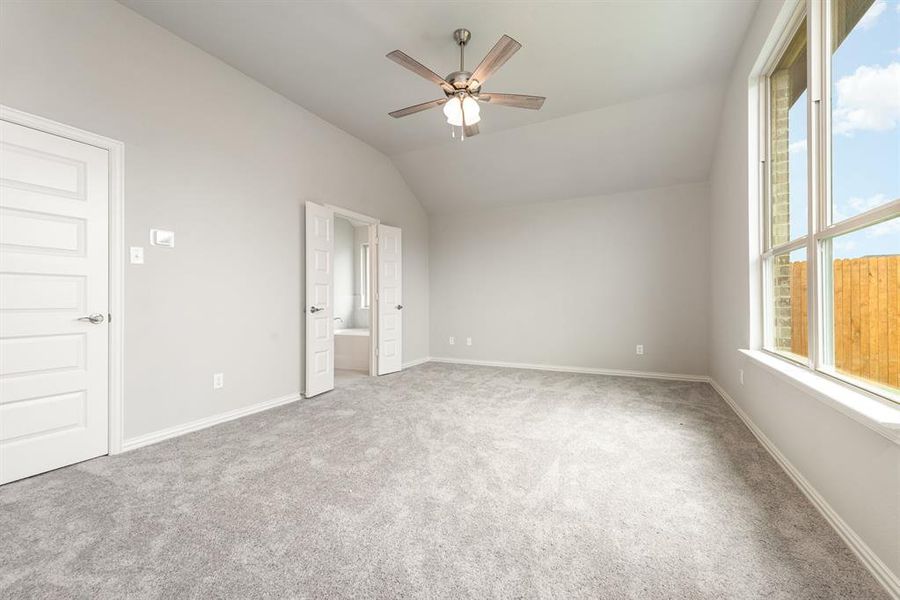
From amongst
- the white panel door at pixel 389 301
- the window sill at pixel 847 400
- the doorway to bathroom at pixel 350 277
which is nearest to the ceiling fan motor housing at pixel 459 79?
the white panel door at pixel 389 301

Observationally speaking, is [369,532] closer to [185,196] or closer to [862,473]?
[862,473]

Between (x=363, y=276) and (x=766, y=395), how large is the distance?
6.81 metres

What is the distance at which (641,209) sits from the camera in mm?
4891

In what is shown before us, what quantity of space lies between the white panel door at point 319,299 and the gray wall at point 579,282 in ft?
7.71

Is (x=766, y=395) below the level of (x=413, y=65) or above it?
below

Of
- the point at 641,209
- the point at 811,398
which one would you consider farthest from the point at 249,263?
the point at 641,209

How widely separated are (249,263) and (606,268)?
14.4ft

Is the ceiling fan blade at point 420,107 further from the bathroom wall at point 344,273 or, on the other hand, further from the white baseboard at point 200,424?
the bathroom wall at point 344,273

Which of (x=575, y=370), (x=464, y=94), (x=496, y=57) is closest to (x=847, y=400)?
(x=496, y=57)

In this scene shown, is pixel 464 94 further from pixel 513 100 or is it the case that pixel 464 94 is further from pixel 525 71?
pixel 525 71

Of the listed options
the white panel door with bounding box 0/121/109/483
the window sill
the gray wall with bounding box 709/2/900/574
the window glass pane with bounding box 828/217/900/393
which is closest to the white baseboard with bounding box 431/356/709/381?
the gray wall with bounding box 709/2/900/574

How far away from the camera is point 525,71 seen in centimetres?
326

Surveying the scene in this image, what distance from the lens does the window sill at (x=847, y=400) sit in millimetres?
1242

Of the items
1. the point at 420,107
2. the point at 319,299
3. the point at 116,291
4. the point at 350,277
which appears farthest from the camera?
the point at 350,277
